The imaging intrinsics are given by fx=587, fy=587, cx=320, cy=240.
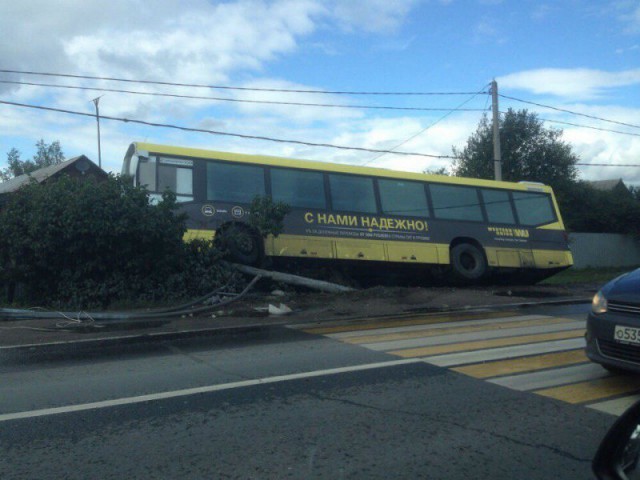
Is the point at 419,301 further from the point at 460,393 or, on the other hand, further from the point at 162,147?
the point at 460,393

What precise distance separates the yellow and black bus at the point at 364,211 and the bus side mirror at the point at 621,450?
12878 mm

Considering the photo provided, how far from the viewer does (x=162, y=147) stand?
14.4 metres

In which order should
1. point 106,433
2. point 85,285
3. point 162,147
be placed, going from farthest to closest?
point 162,147
point 85,285
point 106,433

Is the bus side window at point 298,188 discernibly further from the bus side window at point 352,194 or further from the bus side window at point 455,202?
the bus side window at point 455,202

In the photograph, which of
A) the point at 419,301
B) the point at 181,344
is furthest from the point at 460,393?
the point at 419,301

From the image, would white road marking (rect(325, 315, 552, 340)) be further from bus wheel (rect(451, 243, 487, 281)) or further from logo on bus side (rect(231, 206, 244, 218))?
bus wheel (rect(451, 243, 487, 281))

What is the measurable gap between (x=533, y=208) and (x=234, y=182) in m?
10.5

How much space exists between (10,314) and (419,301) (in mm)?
9030

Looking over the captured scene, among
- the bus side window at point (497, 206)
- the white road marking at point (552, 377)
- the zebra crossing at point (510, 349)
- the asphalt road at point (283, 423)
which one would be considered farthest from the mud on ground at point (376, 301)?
the white road marking at point (552, 377)

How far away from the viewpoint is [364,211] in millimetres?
16797

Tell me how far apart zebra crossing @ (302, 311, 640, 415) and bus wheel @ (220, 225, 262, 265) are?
5.12 metres

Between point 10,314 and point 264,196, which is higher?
point 264,196

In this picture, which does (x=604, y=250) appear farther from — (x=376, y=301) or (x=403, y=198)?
(x=376, y=301)

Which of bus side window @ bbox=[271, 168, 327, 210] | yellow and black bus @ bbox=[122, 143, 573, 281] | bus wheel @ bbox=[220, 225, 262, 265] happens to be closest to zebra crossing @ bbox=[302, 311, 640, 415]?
bus wheel @ bbox=[220, 225, 262, 265]
